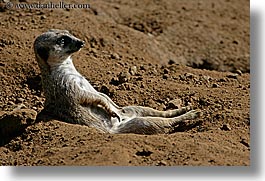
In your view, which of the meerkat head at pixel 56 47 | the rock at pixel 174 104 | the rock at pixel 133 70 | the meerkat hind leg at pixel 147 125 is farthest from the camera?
the rock at pixel 133 70

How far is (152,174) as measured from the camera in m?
5.14

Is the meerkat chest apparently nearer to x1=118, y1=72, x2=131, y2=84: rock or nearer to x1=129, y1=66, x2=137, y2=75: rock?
x1=118, y1=72, x2=131, y2=84: rock

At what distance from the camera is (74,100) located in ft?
19.0

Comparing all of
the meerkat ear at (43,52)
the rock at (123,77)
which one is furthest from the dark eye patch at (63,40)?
the rock at (123,77)

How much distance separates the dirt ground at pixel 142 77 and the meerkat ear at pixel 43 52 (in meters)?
0.48

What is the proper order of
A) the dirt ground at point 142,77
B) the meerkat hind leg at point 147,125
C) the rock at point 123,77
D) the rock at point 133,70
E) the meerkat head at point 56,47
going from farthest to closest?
the rock at point 133,70 → the rock at point 123,77 → the meerkat head at point 56,47 → the meerkat hind leg at point 147,125 → the dirt ground at point 142,77

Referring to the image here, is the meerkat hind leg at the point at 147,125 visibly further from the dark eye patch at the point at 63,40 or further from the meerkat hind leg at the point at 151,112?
the dark eye patch at the point at 63,40

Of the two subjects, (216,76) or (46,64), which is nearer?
(46,64)

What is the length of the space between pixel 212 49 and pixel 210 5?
1.27m

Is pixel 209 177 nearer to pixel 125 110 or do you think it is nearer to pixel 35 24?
pixel 125 110

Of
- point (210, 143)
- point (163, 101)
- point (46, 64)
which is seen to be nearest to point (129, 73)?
point (163, 101)

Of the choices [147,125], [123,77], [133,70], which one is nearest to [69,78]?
[147,125]

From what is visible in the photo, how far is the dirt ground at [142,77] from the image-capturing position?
533 centimetres

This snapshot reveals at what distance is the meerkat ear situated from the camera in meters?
5.93
